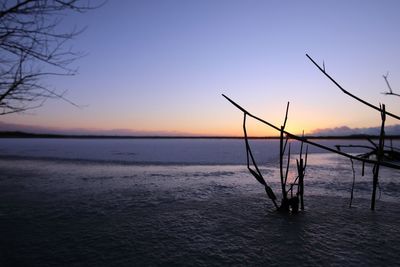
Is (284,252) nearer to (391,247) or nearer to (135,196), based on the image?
(391,247)

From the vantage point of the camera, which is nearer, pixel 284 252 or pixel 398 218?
pixel 284 252

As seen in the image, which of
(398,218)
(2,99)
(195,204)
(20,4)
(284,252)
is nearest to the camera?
(20,4)

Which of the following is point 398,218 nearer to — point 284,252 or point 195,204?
point 284,252

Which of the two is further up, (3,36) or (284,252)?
(3,36)

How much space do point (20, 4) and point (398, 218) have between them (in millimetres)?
7496

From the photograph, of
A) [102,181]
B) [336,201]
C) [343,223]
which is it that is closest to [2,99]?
[343,223]

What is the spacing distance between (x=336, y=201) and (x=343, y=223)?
229cm

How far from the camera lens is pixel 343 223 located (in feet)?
19.2

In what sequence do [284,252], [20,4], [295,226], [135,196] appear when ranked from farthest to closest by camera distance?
[135,196] < [295,226] < [284,252] < [20,4]

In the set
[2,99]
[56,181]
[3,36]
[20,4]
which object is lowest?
[56,181]

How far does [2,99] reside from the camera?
2838 mm

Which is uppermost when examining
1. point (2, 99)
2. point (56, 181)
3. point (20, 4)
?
point (20, 4)

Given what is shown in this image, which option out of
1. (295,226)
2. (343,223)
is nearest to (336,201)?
(343,223)

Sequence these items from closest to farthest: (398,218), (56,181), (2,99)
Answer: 1. (2,99)
2. (398,218)
3. (56,181)
